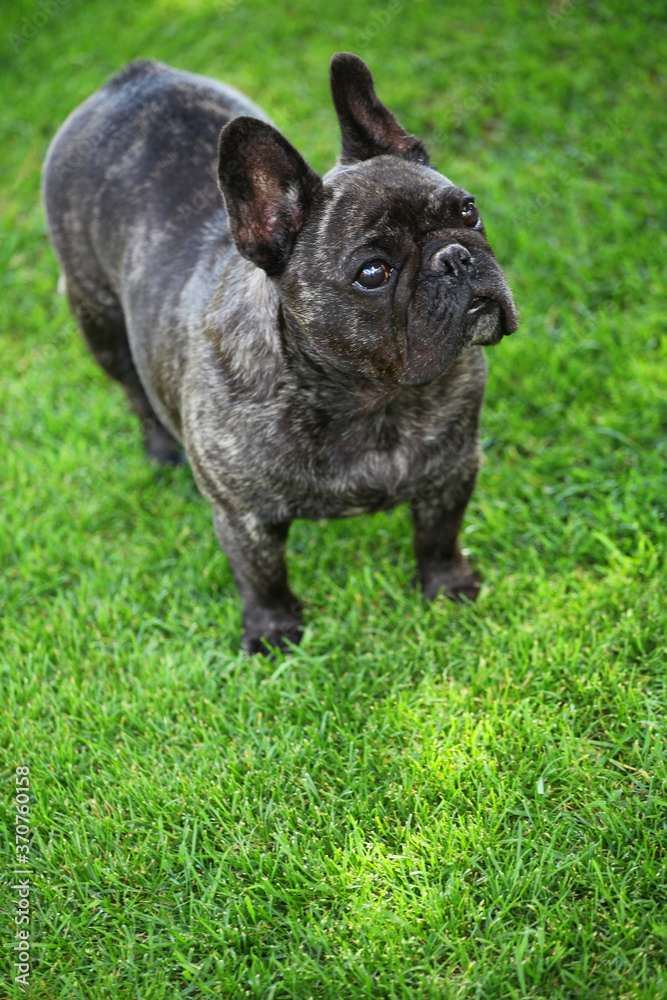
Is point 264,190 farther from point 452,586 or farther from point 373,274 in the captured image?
point 452,586

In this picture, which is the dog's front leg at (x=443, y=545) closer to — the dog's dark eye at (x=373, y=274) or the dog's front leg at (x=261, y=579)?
the dog's front leg at (x=261, y=579)

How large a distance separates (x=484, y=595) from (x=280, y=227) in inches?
70.1

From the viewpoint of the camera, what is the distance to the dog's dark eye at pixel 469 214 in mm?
2803

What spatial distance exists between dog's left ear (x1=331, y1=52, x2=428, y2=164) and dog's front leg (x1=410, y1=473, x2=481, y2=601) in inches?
51.5

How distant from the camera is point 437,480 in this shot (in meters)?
3.29

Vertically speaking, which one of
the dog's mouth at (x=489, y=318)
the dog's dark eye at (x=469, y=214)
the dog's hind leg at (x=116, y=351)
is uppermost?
the dog's dark eye at (x=469, y=214)

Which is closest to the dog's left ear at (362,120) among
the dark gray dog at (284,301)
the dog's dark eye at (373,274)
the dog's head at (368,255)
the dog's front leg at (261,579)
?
the dark gray dog at (284,301)

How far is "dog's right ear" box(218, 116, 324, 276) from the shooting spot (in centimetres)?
261

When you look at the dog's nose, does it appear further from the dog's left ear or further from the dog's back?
the dog's back

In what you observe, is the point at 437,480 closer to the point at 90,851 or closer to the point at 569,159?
the point at 90,851

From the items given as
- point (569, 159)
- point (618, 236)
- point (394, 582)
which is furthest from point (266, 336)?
point (569, 159)

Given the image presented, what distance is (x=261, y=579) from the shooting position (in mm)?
3516

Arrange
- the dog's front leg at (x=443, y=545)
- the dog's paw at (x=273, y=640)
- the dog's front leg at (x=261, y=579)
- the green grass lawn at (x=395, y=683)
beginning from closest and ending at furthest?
the green grass lawn at (x=395, y=683) < the dog's front leg at (x=261, y=579) < the dog's front leg at (x=443, y=545) < the dog's paw at (x=273, y=640)

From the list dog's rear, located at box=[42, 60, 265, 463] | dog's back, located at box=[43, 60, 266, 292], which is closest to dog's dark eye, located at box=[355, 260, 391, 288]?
dog's rear, located at box=[42, 60, 265, 463]
